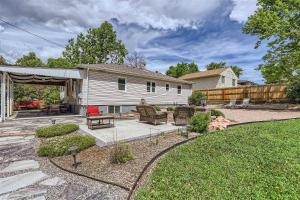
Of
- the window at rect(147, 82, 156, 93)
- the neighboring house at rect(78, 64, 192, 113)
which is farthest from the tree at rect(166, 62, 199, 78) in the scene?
the window at rect(147, 82, 156, 93)

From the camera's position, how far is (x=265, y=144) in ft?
19.0

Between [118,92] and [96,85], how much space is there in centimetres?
209

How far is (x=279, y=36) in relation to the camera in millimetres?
18375

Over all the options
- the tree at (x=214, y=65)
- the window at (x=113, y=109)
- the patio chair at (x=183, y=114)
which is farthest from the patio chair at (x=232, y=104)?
the tree at (x=214, y=65)

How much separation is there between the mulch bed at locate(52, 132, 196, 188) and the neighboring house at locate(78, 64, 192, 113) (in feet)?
29.0

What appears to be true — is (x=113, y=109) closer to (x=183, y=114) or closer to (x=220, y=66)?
(x=183, y=114)

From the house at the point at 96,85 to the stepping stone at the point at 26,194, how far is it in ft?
32.3

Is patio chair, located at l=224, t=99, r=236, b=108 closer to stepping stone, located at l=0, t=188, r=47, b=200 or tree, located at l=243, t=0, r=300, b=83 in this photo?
tree, located at l=243, t=0, r=300, b=83

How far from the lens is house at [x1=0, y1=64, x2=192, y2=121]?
12.7 meters

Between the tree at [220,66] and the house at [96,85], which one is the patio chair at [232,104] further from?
the tree at [220,66]

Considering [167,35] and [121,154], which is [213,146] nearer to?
[121,154]

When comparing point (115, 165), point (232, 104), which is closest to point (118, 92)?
point (115, 165)

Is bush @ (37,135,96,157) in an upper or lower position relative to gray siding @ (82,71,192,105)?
lower

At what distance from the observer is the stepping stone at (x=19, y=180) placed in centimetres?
392
